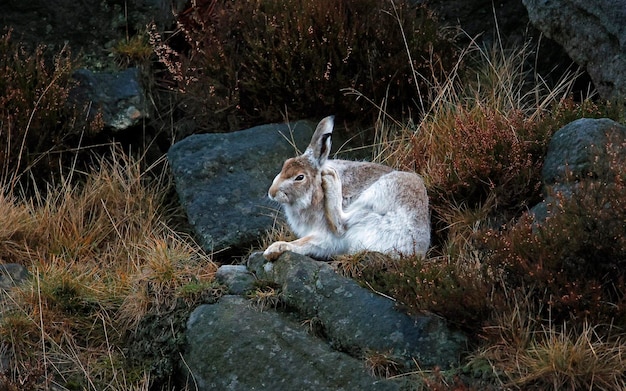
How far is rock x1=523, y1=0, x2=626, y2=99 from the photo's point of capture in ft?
28.9

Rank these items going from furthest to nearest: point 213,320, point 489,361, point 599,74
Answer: point 599,74 < point 213,320 < point 489,361

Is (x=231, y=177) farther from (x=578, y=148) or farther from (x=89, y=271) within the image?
(x=578, y=148)

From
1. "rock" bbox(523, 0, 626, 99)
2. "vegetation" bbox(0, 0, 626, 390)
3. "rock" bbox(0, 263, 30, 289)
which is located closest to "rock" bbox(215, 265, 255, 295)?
"vegetation" bbox(0, 0, 626, 390)

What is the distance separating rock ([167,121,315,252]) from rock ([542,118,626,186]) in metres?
2.17

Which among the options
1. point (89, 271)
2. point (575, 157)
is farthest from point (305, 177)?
point (89, 271)

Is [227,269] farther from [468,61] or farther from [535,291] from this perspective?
[468,61]

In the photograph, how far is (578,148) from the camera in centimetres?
762

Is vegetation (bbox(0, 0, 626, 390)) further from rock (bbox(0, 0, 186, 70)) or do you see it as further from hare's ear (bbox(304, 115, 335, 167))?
hare's ear (bbox(304, 115, 335, 167))

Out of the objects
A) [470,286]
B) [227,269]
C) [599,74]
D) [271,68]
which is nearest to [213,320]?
[227,269]

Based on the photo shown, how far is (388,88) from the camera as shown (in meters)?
9.52

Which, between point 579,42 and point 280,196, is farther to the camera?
point 579,42

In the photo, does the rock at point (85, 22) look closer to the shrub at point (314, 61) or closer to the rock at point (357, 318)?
the shrub at point (314, 61)

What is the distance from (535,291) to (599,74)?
2.94 meters

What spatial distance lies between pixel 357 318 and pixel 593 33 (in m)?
3.47
